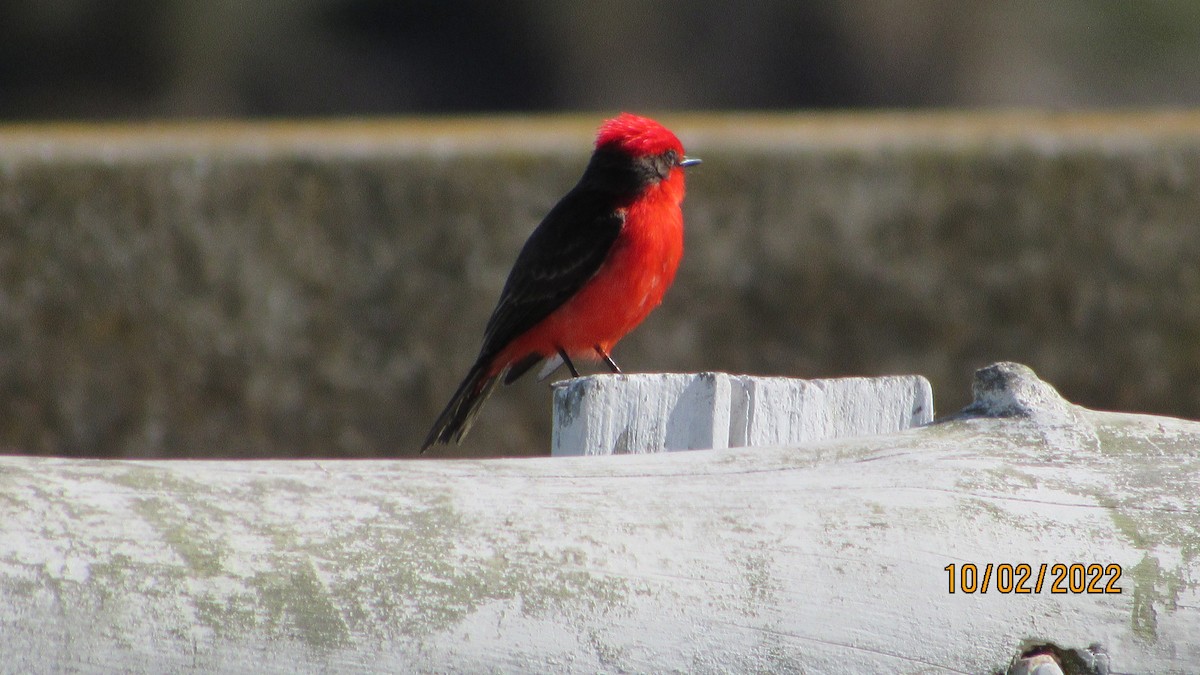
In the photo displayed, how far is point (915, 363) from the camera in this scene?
19.5 feet

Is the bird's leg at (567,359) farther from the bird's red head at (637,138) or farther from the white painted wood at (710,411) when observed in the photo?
the white painted wood at (710,411)

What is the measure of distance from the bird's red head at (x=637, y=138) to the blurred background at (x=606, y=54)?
11.4 metres

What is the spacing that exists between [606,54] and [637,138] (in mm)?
11950

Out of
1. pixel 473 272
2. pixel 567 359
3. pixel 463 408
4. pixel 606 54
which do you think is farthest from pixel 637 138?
pixel 606 54

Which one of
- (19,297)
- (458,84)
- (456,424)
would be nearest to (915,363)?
(456,424)

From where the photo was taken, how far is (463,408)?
182 inches

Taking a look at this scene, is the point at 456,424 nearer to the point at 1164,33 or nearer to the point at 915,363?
the point at 915,363

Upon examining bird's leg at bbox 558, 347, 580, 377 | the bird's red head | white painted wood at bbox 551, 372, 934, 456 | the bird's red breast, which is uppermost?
the bird's red head

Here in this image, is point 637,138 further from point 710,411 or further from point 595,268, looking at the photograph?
point 710,411

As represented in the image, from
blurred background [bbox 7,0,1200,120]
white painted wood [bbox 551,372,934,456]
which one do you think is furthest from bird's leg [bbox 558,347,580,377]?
blurred background [bbox 7,0,1200,120]

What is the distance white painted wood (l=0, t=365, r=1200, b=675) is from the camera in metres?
1.81

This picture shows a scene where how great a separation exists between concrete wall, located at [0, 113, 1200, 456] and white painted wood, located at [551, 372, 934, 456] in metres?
3.12

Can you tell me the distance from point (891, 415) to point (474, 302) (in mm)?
3421

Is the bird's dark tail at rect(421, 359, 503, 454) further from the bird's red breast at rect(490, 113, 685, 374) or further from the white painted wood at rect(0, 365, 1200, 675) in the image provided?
the white painted wood at rect(0, 365, 1200, 675)
